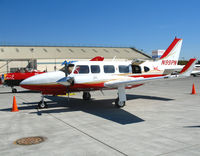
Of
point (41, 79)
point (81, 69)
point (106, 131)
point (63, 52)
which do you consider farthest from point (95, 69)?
point (63, 52)

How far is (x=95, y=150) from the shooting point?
5496 mm

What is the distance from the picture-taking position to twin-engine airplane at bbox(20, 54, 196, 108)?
10500mm

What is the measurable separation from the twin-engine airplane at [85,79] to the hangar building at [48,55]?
29.6m

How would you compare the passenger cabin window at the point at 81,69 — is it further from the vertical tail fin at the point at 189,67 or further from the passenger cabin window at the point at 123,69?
the vertical tail fin at the point at 189,67

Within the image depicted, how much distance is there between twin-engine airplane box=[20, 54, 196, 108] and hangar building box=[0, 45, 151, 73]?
29562 millimetres

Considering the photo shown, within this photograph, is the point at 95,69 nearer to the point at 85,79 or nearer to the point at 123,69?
the point at 85,79

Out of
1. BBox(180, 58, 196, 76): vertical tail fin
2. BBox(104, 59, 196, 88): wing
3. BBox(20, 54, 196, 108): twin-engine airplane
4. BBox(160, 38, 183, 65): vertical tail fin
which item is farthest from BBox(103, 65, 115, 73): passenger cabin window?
BBox(160, 38, 183, 65): vertical tail fin

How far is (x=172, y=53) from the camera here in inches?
604

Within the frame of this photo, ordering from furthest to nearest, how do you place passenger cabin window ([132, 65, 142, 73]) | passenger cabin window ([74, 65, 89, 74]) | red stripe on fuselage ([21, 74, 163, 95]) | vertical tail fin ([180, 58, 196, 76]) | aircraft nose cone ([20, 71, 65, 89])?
passenger cabin window ([132, 65, 142, 73]), passenger cabin window ([74, 65, 89, 74]), red stripe on fuselage ([21, 74, 163, 95]), aircraft nose cone ([20, 71, 65, 89]), vertical tail fin ([180, 58, 196, 76])

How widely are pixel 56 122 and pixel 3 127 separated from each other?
205 centimetres

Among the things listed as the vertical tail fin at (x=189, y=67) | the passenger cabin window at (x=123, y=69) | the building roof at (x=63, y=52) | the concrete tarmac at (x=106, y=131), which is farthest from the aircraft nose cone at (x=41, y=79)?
the building roof at (x=63, y=52)

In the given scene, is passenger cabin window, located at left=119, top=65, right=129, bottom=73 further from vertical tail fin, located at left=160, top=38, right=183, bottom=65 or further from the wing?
vertical tail fin, located at left=160, top=38, right=183, bottom=65

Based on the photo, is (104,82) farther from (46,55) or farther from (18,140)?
(46,55)

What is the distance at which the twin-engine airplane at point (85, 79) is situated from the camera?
10500 millimetres
